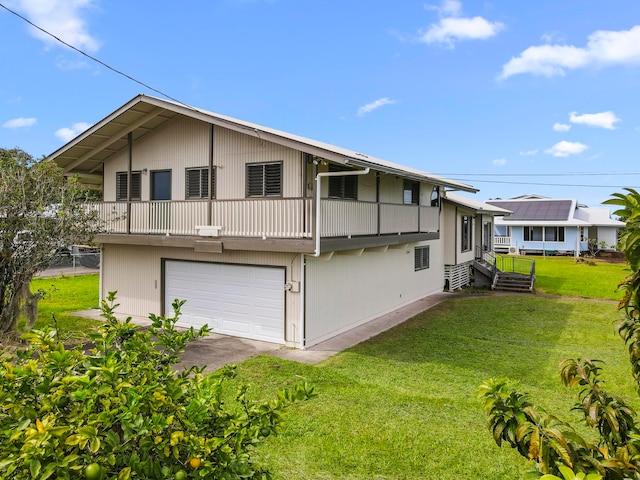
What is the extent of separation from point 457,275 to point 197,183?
14706 millimetres

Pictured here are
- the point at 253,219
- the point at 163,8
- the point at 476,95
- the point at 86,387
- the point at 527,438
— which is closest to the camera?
the point at 86,387

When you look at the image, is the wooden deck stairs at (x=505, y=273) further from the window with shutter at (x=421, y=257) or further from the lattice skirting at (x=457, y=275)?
the window with shutter at (x=421, y=257)

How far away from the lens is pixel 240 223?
11.1m

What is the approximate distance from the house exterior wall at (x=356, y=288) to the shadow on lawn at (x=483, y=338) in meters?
1.19

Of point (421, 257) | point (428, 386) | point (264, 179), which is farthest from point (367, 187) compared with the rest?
point (428, 386)

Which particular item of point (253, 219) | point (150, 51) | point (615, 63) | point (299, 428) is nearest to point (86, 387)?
point (299, 428)

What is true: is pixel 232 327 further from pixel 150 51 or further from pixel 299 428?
pixel 150 51

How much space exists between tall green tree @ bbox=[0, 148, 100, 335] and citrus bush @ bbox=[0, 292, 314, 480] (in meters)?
9.48

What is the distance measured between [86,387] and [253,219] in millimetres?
9008

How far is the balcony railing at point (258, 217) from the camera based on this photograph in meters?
10.4

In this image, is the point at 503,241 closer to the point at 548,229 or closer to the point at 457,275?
the point at 548,229

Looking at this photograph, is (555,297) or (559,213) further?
(559,213)

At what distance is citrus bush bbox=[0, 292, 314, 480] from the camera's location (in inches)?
74.0

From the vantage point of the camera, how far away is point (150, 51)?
1480cm
